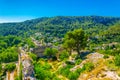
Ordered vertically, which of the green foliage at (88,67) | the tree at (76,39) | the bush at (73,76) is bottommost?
the bush at (73,76)

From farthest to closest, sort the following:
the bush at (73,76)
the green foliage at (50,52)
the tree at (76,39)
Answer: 1. the green foliage at (50,52)
2. the tree at (76,39)
3. the bush at (73,76)

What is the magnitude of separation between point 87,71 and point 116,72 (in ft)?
24.1

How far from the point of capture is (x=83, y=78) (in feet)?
156

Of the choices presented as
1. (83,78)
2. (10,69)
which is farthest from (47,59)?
(83,78)

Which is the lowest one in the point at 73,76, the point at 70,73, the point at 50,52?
the point at 73,76

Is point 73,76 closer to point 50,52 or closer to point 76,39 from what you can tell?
point 76,39

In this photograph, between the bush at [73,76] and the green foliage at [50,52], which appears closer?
the bush at [73,76]

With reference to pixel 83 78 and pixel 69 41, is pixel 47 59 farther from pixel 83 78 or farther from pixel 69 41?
pixel 83 78

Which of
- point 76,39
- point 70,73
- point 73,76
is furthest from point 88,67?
point 76,39

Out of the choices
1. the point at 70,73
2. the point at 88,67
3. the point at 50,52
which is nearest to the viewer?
the point at 70,73

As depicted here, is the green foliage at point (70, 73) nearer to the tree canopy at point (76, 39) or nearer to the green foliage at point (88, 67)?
the green foliage at point (88, 67)

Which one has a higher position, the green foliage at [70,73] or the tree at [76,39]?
the tree at [76,39]

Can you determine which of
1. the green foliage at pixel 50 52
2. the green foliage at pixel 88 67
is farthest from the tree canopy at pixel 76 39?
the green foliage at pixel 88 67

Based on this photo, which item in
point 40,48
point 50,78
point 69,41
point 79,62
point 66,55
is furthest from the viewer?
point 40,48
